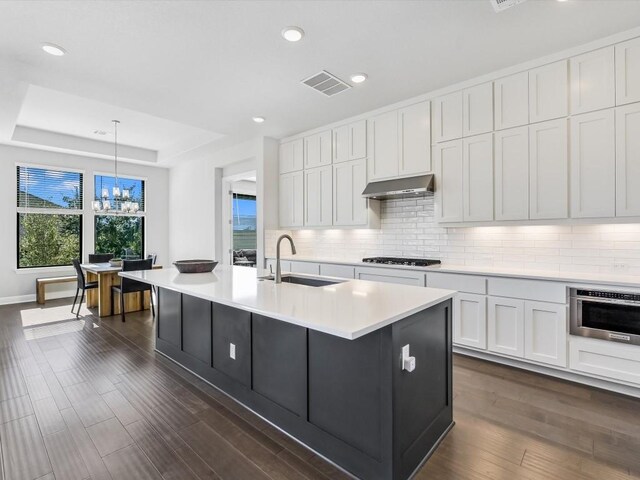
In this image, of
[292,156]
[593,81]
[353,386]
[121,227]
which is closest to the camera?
[353,386]

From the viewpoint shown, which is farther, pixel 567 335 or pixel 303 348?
pixel 567 335

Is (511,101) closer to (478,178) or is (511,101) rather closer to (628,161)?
(478,178)

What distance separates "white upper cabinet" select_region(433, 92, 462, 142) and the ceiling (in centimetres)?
17

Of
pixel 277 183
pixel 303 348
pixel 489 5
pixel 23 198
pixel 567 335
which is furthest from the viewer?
pixel 23 198

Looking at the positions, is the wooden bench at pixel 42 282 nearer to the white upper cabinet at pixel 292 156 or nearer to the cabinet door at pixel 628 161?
the white upper cabinet at pixel 292 156

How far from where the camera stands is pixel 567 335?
2777 millimetres

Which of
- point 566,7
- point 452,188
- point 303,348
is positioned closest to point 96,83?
point 303,348

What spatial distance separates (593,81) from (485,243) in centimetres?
174

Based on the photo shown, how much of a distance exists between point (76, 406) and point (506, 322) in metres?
3.70

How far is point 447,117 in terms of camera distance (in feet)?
11.9

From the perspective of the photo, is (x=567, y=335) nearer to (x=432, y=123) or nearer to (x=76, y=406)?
(x=432, y=123)

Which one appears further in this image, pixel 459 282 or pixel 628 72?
pixel 459 282

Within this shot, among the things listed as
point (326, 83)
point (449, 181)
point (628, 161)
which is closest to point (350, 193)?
point (449, 181)

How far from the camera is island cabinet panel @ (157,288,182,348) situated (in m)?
3.26
